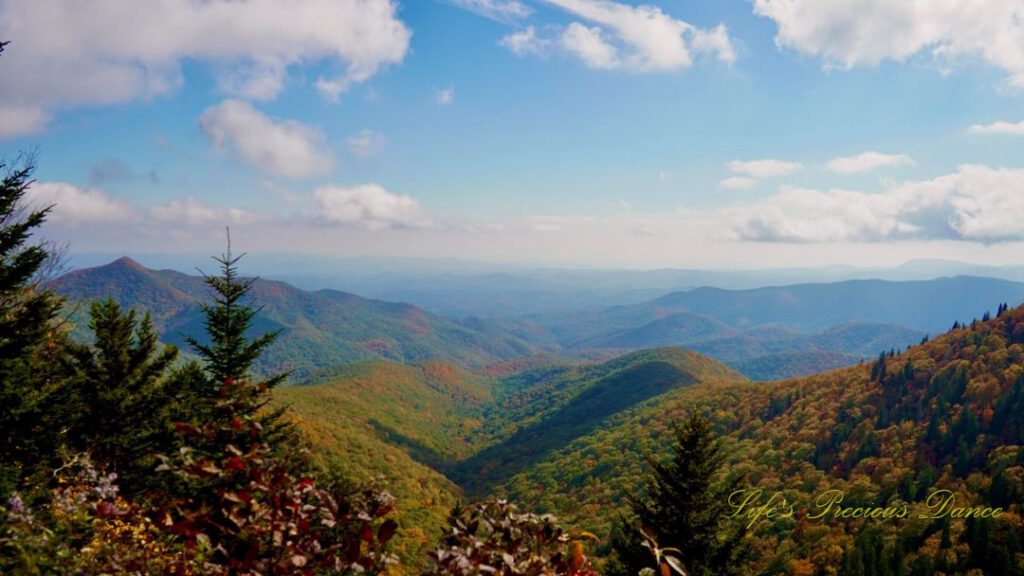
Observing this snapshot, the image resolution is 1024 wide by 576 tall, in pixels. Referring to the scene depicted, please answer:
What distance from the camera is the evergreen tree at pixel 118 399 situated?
58.0 ft

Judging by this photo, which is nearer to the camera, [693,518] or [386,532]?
[386,532]

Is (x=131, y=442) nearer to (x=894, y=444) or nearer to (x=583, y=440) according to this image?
(x=894, y=444)

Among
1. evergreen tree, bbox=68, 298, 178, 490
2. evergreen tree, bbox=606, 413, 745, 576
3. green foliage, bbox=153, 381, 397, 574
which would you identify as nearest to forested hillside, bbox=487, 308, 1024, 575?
evergreen tree, bbox=606, 413, 745, 576

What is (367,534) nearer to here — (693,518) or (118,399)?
(693,518)

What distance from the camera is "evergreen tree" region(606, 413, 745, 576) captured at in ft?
52.2

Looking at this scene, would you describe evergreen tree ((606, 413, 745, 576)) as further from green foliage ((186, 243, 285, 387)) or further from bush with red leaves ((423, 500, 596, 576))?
green foliage ((186, 243, 285, 387))

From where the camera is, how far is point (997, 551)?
41188 millimetres

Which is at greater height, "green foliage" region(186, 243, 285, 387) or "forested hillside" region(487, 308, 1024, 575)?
"green foliage" region(186, 243, 285, 387)

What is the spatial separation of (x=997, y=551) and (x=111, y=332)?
6967 cm

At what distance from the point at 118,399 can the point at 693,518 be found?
23.1m

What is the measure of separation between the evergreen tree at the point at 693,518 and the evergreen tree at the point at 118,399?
18.7 meters

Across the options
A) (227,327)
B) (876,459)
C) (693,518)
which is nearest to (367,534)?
(693,518)

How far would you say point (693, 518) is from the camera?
15.9m

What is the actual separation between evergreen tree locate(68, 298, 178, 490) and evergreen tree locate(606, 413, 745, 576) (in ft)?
61.2
